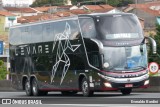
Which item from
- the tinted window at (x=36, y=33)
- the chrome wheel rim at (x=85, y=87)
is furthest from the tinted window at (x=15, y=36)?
the chrome wheel rim at (x=85, y=87)

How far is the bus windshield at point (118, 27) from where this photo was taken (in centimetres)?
3275

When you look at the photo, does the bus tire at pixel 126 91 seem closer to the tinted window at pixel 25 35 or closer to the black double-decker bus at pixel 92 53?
the black double-decker bus at pixel 92 53

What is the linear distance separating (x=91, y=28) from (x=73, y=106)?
774 cm

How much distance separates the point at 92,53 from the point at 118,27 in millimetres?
1622

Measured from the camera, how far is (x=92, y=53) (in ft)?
109

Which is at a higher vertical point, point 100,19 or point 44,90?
point 100,19

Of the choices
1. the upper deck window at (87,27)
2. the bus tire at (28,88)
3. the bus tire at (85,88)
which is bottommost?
the bus tire at (28,88)

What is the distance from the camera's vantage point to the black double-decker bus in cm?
3262

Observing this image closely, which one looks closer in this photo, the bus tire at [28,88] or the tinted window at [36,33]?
the tinted window at [36,33]

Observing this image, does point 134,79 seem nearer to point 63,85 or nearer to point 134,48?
point 134,48

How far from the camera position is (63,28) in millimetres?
35469

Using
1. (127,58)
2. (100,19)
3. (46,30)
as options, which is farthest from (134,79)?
(46,30)

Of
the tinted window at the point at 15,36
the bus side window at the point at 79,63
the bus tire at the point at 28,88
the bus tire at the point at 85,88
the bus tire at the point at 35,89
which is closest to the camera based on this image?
the bus tire at the point at 85,88

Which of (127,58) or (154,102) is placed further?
(127,58)
